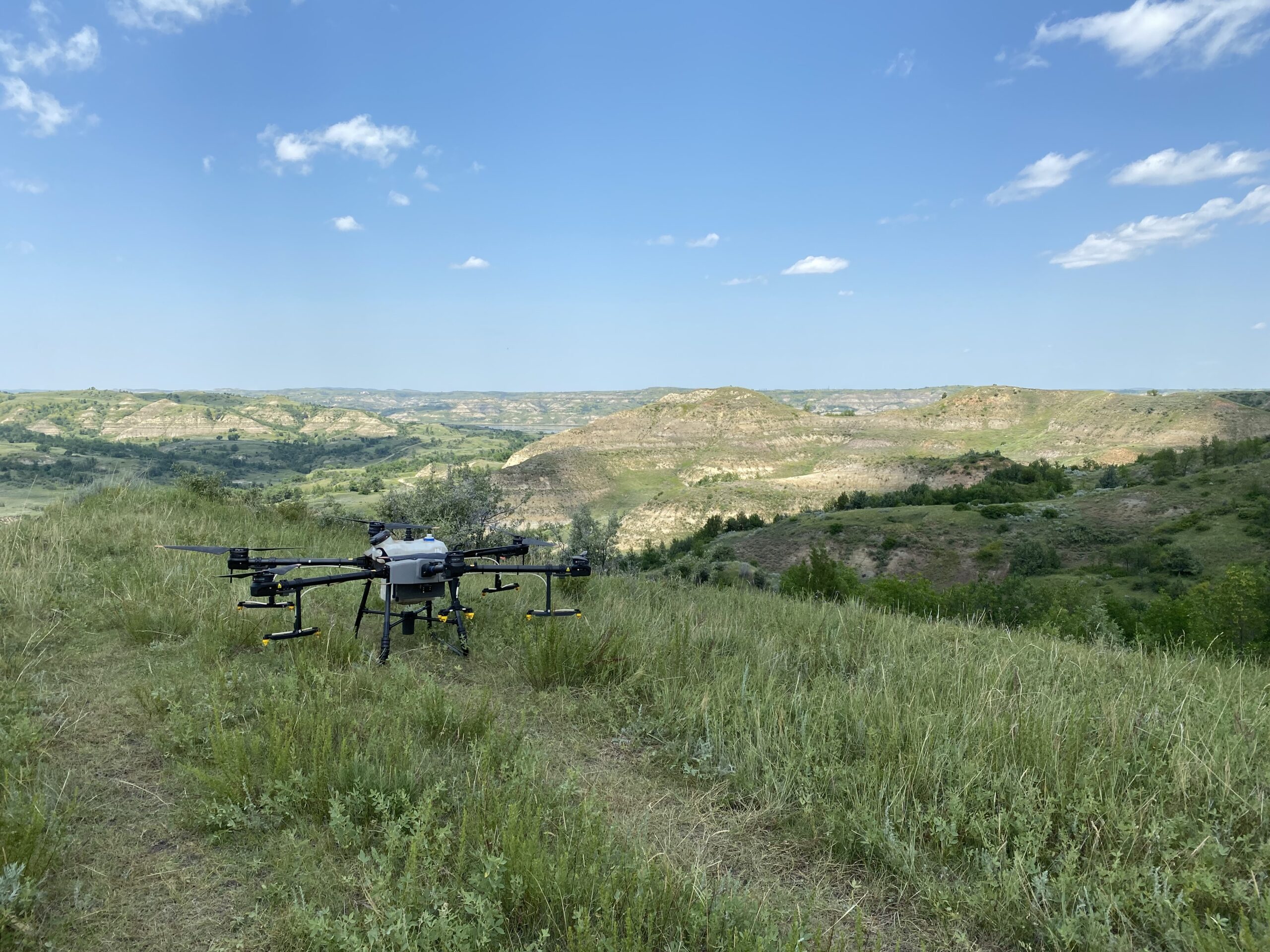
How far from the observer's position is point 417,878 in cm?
242

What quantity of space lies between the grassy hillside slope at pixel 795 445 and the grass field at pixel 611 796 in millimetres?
91393

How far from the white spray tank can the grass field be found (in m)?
0.54

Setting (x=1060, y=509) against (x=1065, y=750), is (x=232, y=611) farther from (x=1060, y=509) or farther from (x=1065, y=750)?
(x=1060, y=509)

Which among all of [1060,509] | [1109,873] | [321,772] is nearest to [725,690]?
[1109,873]

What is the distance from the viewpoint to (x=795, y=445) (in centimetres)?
15875

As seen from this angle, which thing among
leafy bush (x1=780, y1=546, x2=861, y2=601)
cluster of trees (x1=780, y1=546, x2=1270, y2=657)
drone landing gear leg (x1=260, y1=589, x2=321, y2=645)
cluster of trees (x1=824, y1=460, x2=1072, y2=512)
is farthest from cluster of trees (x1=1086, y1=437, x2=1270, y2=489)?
drone landing gear leg (x1=260, y1=589, x2=321, y2=645)

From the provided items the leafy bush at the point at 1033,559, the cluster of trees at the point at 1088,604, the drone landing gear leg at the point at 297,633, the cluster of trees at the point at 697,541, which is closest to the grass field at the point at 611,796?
the drone landing gear leg at the point at 297,633

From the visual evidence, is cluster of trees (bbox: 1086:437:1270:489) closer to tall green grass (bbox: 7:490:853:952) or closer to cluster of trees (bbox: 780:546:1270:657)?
cluster of trees (bbox: 780:546:1270:657)

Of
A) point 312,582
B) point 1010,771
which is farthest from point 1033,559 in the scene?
point 312,582

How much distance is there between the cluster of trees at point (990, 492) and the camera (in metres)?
85.3

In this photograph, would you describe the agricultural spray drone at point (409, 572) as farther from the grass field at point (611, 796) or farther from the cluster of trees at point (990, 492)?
the cluster of trees at point (990, 492)

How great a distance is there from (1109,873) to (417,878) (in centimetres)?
270

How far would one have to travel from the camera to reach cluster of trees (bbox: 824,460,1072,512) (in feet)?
280

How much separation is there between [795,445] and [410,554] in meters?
160
